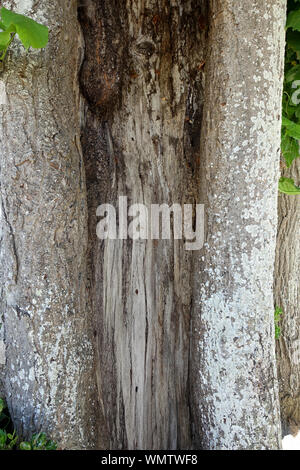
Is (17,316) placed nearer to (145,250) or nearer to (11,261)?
(11,261)

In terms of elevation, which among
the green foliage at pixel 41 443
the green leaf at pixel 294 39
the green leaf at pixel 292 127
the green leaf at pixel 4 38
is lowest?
the green foliage at pixel 41 443

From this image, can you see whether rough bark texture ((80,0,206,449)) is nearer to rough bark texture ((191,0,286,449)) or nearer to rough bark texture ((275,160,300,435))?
rough bark texture ((191,0,286,449))

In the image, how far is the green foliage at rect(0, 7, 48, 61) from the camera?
140cm

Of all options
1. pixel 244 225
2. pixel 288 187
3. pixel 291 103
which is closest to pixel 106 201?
pixel 244 225

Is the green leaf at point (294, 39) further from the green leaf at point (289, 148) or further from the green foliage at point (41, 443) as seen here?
the green foliage at point (41, 443)

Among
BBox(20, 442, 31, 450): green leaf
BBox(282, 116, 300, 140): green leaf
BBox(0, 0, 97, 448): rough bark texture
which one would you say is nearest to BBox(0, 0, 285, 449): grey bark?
BBox(0, 0, 97, 448): rough bark texture

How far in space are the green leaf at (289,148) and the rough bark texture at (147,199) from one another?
18.6 inches

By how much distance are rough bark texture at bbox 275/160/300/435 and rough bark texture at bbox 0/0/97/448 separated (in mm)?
1210

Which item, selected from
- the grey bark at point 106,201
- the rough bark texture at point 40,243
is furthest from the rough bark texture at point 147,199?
the rough bark texture at point 40,243

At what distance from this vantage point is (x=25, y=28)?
142 centimetres

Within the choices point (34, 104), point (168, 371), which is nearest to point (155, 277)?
point (168, 371)

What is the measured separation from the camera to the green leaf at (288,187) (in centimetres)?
219

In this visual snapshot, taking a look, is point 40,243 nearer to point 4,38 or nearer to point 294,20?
point 4,38

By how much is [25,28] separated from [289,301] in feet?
6.30
